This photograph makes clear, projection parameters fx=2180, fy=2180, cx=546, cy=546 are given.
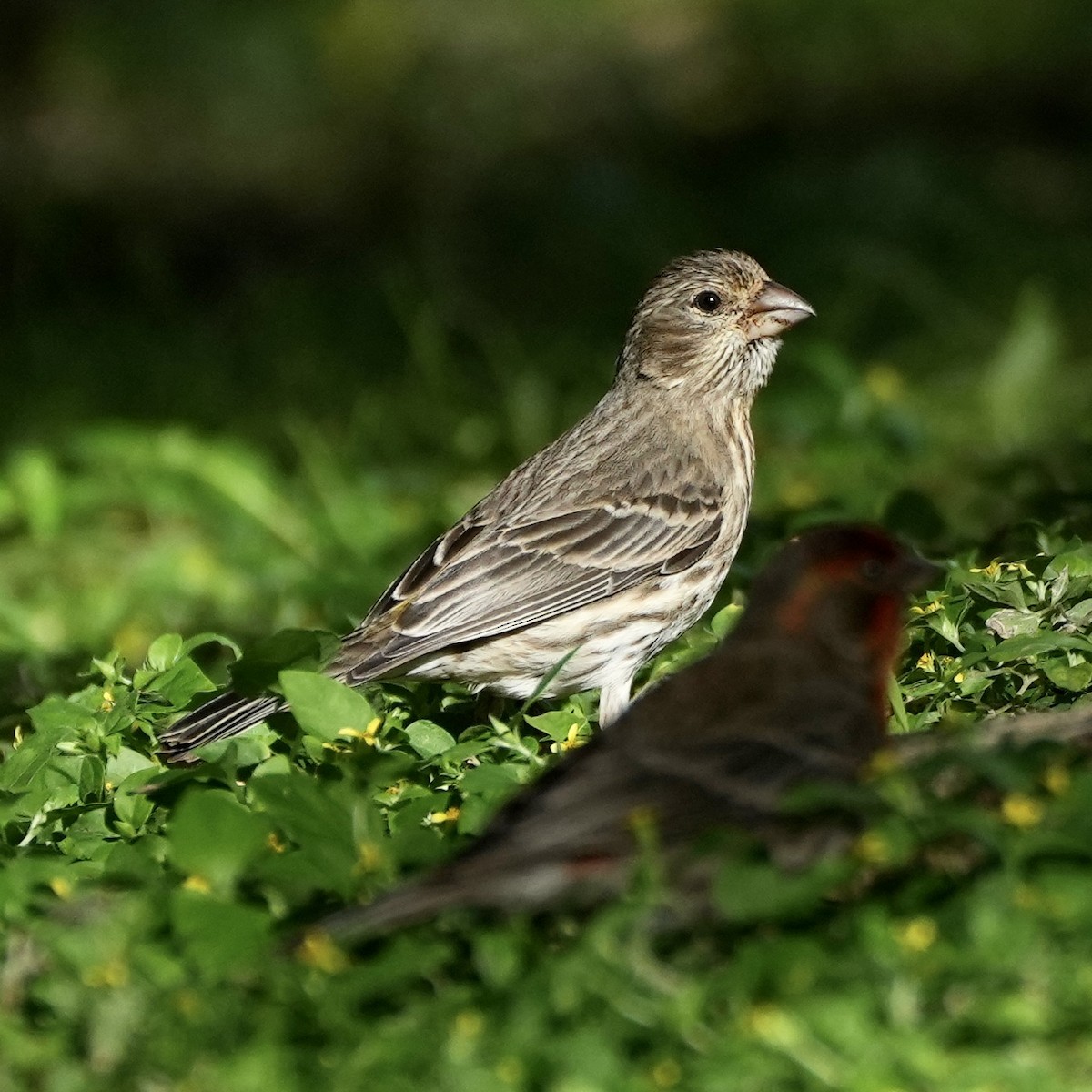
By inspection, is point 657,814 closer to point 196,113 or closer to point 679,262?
point 679,262

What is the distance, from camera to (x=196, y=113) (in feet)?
50.3

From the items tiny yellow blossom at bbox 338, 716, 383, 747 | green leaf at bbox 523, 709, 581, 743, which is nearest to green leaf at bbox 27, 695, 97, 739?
tiny yellow blossom at bbox 338, 716, 383, 747

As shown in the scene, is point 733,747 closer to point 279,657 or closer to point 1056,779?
point 1056,779

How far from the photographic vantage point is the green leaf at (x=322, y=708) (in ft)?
17.6

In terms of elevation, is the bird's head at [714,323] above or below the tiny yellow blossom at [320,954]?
above

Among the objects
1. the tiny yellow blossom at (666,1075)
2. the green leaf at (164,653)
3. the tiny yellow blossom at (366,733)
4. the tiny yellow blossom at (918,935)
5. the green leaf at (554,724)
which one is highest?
the green leaf at (164,653)

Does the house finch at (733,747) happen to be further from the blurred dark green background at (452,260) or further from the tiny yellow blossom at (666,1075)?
the blurred dark green background at (452,260)

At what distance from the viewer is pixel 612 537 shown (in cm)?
656

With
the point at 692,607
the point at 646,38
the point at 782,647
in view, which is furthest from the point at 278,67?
the point at 782,647

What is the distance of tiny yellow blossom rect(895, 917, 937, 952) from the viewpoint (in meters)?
3.98

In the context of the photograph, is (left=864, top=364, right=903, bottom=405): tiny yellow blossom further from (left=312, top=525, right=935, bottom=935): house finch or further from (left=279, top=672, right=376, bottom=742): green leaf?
(left=312, top=525, right=935, bottom=935): house finch

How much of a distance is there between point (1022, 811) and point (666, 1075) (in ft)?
2.96

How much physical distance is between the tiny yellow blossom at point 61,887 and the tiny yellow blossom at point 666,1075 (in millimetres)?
1507

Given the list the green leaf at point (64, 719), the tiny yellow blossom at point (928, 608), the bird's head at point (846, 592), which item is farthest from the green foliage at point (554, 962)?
the tiny yellow blossom at point (928, 608)
